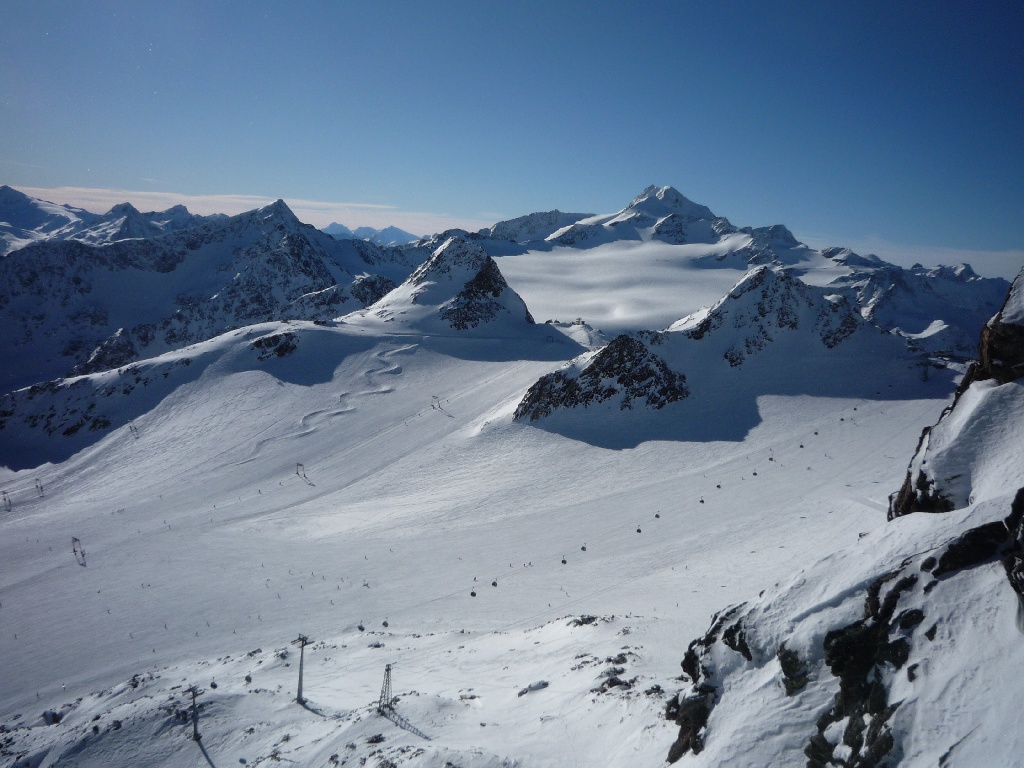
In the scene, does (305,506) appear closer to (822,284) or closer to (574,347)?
(574,347)

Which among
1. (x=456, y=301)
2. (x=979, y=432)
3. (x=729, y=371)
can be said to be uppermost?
(x=456, y=301)

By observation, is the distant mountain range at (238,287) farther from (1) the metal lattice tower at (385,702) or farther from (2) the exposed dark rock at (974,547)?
(2) the exposed dark rock at (974,547)

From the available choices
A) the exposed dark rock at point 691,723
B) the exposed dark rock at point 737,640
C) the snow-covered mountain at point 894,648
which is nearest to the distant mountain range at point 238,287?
the snow-covered mountain at point 894,648

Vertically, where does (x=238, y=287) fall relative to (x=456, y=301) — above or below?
above

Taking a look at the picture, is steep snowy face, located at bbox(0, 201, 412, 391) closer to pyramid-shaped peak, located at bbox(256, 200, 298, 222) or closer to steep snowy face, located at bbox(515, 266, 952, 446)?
pyramid-shaped peak, located at bbox(256, 200, 298, 222)

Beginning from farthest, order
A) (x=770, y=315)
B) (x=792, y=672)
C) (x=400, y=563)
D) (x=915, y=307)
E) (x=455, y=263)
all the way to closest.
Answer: (x=915, y=307)
(x=455, y=263)
(x=770, y=315)
(x=400, y=563)
(x=792, y=672)

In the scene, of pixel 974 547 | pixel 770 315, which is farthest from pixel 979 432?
pixel 770 315

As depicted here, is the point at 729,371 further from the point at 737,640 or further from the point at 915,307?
the point at 915,307

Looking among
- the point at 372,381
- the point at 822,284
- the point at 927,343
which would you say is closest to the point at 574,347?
the point at 372,381
